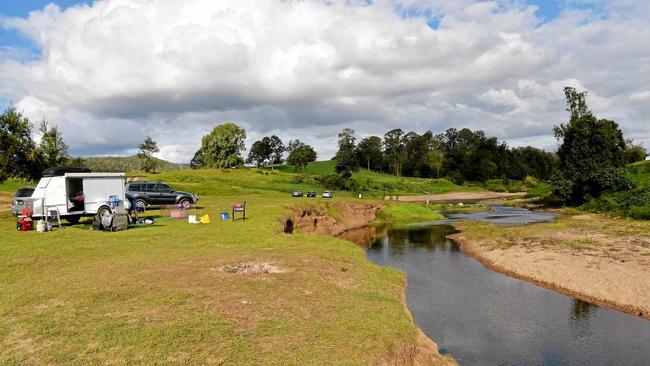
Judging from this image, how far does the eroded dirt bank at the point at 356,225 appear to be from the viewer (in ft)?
37.8

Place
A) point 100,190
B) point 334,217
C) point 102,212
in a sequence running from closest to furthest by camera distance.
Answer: point 102,212
point 100,190
point 334,217

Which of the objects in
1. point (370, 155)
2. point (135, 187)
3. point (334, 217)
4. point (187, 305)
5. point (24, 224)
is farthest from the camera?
point (370, 155)

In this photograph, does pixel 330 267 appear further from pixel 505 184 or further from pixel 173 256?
pixel 505 184

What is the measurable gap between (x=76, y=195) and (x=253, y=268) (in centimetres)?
1598

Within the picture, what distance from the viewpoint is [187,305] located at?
12234 mm

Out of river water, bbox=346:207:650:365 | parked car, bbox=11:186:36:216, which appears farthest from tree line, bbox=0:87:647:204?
river water, bbox=346:207:650:365

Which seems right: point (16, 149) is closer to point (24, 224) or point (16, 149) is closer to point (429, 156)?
point (24, 224)

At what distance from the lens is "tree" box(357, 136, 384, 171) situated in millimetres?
187250

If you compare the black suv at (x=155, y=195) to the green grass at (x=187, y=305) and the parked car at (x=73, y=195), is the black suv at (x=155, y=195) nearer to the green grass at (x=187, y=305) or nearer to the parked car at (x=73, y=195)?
the parked car at (x=73, y=195)

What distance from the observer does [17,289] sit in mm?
13188

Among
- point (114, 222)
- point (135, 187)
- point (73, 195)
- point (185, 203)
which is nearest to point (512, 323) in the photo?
point (114, 222)

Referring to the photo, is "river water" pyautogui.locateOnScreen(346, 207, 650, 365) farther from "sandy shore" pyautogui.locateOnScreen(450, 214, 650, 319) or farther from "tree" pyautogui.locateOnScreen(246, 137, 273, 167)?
"tree" pyautogui.locateOnScreen(246, 137, 273, 167)

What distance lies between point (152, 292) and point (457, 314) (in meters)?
12.8

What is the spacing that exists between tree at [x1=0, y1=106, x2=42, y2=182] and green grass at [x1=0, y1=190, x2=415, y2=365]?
2783 centimetres
